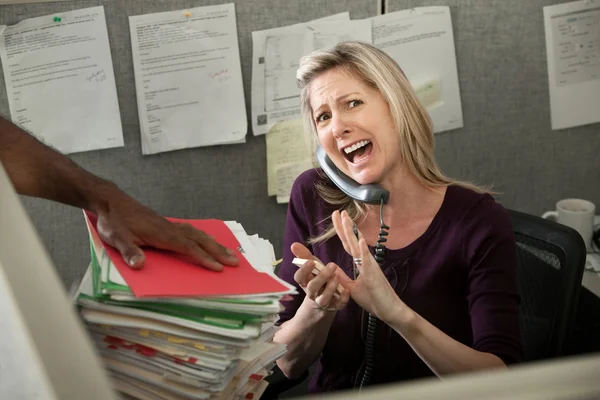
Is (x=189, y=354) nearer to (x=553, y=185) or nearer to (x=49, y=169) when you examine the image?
(x=49, y=169)

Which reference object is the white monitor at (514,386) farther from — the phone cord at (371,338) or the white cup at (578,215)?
the white cup at (578,215)

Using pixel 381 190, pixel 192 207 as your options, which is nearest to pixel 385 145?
pixel 381 190

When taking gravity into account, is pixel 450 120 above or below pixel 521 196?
above

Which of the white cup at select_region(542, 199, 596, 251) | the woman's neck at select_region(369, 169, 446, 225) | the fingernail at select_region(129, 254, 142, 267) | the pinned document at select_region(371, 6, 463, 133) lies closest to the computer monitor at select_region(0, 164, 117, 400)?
the fingernail at select_region(129, 254, 142, 267)

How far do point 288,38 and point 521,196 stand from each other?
2.37 ft

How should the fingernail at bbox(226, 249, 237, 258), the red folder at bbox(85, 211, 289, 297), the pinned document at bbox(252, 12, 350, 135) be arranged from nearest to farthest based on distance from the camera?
the red folder at bbox(85, 211, 289, 297) < the fingernail at bbox(226, 249, 237, 258) < the pinned document at bbox(252, 12, 350, 135)

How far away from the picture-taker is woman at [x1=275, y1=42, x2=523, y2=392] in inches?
43.7

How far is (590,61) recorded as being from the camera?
5.62ft

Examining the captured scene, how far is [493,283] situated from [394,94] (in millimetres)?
367

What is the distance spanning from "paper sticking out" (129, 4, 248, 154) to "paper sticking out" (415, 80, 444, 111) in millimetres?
426

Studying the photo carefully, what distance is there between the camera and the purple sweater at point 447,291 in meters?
1.07

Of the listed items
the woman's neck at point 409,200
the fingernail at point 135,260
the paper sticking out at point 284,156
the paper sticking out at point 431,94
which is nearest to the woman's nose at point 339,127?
the woman's neck at point 409,200

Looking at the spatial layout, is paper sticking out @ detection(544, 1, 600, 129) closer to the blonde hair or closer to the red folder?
the blonde hair

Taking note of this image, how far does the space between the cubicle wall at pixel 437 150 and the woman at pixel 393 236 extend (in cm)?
32
